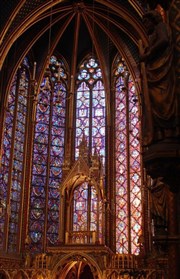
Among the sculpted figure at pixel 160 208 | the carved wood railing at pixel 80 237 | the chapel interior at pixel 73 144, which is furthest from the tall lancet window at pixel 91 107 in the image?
the sculpted figure at pixel 160 208

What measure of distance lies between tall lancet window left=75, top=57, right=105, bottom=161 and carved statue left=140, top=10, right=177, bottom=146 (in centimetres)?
1360

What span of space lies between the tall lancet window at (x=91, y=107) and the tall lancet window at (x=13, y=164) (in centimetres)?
237

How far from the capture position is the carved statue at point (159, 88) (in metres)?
4.43

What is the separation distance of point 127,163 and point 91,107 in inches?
124

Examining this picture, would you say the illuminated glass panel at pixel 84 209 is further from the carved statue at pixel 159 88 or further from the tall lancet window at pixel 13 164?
the carved statue at pixel 159 88

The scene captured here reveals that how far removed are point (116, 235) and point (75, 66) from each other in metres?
7.55

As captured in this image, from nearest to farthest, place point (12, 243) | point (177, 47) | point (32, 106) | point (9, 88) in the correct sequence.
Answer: point (177, 47), point (12, 243), point (9, 88), point (32, 106)

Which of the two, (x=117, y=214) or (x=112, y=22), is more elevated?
(x=112, y=22)

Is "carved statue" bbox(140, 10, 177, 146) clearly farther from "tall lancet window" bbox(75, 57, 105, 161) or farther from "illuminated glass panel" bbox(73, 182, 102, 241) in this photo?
"tall lancet window" bbox(75, 57, 105, 161)

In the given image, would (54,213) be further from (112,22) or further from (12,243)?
(112,22)

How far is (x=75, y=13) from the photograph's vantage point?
18.3 m

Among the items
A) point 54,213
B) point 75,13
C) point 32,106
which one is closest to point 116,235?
point 54,213

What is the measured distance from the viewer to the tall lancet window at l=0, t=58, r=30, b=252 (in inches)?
639

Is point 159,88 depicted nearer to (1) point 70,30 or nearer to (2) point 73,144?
(2) point 73,144
